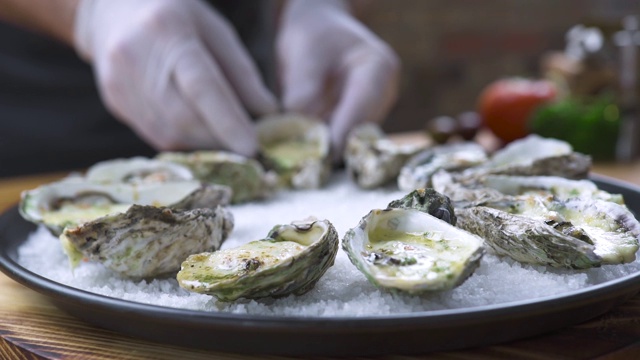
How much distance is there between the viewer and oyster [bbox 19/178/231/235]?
3.05 feet

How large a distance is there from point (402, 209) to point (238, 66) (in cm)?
82

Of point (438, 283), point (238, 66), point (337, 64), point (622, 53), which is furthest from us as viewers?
point (622, 53)

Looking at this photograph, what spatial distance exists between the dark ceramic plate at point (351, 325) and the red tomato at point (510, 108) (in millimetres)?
1519

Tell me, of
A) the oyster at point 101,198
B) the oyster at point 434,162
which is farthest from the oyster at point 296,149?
the oyster at point 101,198

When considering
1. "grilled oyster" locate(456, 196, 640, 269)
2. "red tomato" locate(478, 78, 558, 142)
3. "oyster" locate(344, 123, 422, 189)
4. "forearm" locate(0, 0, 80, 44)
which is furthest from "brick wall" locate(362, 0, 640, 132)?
"grilled oyster" locate(456, 196, 640, 269)

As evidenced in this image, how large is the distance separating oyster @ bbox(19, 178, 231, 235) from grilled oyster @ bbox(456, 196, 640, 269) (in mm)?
354

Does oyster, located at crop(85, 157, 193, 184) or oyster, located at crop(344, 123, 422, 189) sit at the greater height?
oyster, located at crop(85, 157, 193, 184)

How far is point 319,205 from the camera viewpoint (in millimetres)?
1087

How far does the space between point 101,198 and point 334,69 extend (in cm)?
79

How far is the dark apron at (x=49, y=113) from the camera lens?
186 centimetres

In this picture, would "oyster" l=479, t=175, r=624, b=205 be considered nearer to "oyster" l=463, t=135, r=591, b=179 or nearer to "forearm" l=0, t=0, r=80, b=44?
"oyster" l=463, t=135, r=591, b=179

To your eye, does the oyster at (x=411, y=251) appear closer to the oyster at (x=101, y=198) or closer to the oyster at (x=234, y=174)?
the oyster at (x=101, y=198)

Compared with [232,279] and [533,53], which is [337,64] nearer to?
[232,279]

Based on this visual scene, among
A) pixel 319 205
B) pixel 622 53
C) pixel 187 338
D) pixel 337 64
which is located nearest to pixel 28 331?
pixel 187 338
